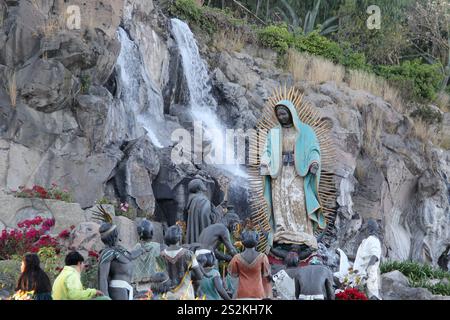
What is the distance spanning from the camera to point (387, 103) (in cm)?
2834

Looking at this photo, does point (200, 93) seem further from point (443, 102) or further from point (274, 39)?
point (443, 102)

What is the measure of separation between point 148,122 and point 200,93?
281 cm

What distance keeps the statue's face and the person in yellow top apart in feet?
27.5

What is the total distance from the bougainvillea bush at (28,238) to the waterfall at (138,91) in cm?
553

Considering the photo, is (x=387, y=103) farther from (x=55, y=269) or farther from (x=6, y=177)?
(x=55, y=269)

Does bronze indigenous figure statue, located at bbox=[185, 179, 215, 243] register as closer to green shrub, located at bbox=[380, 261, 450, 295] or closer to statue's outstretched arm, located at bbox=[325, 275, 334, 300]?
statue's outstretched arm, located at bbox=[325, 275, 334, 300]

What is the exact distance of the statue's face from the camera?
790 inches

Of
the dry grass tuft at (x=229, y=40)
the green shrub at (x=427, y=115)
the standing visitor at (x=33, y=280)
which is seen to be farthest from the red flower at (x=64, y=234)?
the green shrub at (x=427, y=115)

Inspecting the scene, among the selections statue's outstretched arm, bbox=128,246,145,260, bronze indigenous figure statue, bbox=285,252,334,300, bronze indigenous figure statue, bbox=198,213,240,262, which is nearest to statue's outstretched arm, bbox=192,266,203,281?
statue's outstretched arm, bbox=128,246,145,260

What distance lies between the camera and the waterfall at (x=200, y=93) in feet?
79.9

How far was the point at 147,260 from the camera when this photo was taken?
1430 cm

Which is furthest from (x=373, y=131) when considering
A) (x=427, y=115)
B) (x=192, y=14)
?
(x=192, y=14)
